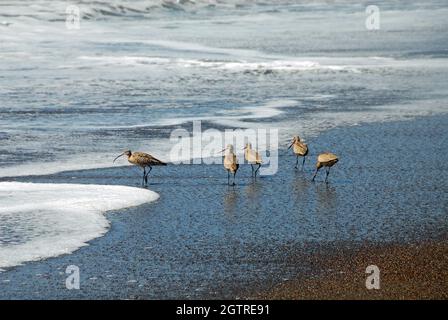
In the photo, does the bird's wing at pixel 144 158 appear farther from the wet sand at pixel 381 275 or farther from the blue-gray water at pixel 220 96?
the wet sand at pixel 381 275

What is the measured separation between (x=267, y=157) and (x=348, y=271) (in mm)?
5158

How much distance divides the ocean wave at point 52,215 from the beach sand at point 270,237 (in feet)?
0.61

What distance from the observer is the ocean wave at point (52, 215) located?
9.58 meters

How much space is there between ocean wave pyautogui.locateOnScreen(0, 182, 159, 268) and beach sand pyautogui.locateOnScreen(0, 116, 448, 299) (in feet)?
0.61

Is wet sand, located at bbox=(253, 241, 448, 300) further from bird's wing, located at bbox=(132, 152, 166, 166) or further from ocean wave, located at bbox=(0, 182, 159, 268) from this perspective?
bird's wing, located at bbox=(132, 152, 166, 166)

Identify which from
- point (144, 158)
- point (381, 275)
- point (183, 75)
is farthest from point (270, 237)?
point (183, 75)

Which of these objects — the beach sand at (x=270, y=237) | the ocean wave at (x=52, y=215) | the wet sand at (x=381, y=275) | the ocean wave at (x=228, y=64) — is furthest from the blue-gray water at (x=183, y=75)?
the wet sand at (x=381, y=275)

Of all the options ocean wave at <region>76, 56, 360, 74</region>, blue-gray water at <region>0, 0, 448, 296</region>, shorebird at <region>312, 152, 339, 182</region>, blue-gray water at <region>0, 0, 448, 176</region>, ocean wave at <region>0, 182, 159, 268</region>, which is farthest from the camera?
ocean wave at <region>76, 56, 360, 74</region>

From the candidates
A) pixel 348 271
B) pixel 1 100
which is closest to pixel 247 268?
pixel 348 271

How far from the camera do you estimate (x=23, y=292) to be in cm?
837

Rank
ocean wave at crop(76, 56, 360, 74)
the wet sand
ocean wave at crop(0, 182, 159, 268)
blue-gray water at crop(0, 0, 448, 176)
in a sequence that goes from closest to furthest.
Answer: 1. the wet sand
2. ocean wave at crop(0, 182, 159, 268)
3. blue-gray water at crop(0, 0, 448, 176)
4. ocean wave at crop(76, 56, 360, 74)

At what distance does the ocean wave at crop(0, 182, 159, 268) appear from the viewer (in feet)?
31.4

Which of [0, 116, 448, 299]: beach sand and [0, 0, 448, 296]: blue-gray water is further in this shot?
[0, 0, 448, 296]: blue-gray water

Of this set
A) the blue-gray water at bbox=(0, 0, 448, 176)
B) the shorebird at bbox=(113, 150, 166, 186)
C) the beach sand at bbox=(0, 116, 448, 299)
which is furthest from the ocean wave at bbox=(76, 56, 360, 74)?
the shorebird at bbox=(113, 150, 166, 186)
